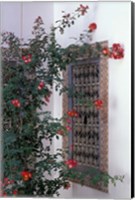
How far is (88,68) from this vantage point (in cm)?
182

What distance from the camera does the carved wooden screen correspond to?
1771 mm

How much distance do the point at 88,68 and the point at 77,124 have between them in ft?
0.82

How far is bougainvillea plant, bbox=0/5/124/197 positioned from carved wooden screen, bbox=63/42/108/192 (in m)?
0.04

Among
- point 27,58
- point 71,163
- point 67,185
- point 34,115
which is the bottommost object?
point 67,185

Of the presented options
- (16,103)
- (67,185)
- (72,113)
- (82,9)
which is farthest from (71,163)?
(82,9)

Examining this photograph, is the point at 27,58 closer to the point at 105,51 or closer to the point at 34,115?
the point at 34,115

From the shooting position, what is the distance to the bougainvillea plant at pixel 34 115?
1822mm

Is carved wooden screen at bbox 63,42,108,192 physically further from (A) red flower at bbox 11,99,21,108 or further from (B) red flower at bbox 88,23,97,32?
(A) red flower at bbox 11,99,21,108

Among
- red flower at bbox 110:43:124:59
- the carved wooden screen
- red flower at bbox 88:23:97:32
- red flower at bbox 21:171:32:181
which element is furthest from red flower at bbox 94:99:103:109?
red flower at bbox 21:171:32:181

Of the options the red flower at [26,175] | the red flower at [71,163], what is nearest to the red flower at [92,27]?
the red flower at [71,163]

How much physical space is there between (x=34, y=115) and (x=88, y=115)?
238 millimetres

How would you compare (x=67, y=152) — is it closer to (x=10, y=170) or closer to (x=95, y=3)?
(x=10, y=170)

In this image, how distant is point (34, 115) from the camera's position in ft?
6.12

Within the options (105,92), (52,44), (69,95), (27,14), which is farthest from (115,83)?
(27,14)
